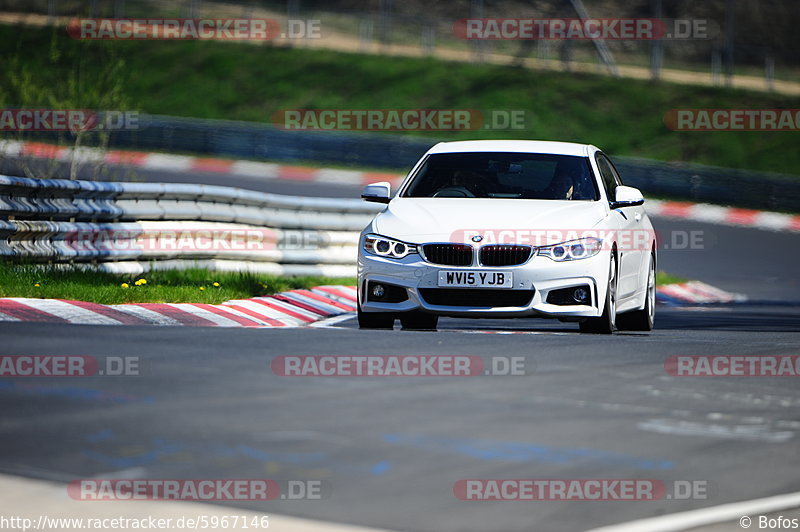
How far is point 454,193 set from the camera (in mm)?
11977

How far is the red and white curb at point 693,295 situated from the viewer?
18.8 m

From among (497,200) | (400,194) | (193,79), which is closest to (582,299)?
(497,200)

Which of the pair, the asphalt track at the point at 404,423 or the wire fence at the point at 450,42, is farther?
the wire fence at the point at 450,42

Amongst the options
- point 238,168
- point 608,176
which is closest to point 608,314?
point 608,176

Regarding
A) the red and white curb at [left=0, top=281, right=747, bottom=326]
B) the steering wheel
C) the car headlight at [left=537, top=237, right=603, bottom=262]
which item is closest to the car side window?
the car headlight at [left=537, top=237, right=603, bottom=262]

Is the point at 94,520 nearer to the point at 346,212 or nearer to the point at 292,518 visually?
the point at 292,518

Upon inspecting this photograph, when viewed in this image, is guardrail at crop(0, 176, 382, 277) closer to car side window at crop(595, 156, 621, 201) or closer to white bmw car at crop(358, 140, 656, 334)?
white bmw car at crop(358, 140, 656, 334)

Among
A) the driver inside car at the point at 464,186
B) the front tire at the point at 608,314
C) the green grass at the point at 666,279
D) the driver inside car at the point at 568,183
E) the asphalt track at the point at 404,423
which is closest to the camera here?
the asphalt track at the point at 404,423

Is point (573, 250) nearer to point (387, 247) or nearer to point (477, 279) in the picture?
point (477, 279)

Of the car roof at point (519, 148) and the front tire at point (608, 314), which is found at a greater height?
the car roof at point (519, 148)

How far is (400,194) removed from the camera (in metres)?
12.1

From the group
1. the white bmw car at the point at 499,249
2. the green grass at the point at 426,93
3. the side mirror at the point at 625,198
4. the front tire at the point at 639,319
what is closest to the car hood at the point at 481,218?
the white bmw car at the point at 499,249

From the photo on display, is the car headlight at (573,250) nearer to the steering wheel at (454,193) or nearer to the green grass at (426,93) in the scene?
the steering wheel at (454,193)

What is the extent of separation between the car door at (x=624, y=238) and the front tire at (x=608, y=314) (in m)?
0.14
